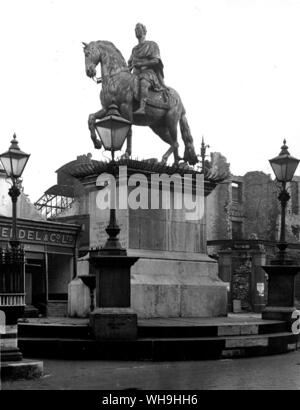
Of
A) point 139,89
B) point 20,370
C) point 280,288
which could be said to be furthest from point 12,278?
point 280,288

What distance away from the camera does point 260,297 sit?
43.1m

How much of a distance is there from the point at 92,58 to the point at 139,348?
7.65 m

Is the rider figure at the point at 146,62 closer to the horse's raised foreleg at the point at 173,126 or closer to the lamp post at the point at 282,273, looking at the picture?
the horse's raised foreleg at the point at 173,126

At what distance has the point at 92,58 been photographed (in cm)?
1723

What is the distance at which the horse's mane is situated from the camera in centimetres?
1716

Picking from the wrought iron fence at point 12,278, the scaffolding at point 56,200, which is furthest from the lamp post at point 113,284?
the scaffolding at point 56,200

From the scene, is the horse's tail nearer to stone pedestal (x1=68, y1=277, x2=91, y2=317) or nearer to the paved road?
stone pedestal (x1=68, y1=277, x2=91, y2=317)

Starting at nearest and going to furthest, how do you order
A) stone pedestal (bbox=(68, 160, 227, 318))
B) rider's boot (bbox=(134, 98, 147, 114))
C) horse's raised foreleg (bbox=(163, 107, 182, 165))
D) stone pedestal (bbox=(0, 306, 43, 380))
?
stone pedestal (bbox=(0, 306, 43, 380)) → stone pedestal (bbox=(68, 160, 227, 318)) → rider's boot (bbox=(134, 98, 147, 114)) → horse's raised foreleg (bbox=(163, 107, 182, 165))

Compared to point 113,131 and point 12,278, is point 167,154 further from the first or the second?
point 12,278

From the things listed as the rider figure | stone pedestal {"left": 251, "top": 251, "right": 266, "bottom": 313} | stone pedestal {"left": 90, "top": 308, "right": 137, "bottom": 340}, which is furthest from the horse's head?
stone pedestal {"left": 251, "top": 251, "right": 266, "bottom": 313}

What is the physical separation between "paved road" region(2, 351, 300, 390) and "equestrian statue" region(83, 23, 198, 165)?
5.97 m

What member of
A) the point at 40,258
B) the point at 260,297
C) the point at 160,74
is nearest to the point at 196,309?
the point at 160,74

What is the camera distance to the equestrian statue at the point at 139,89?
16.9 metres

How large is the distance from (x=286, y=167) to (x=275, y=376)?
272 inches
